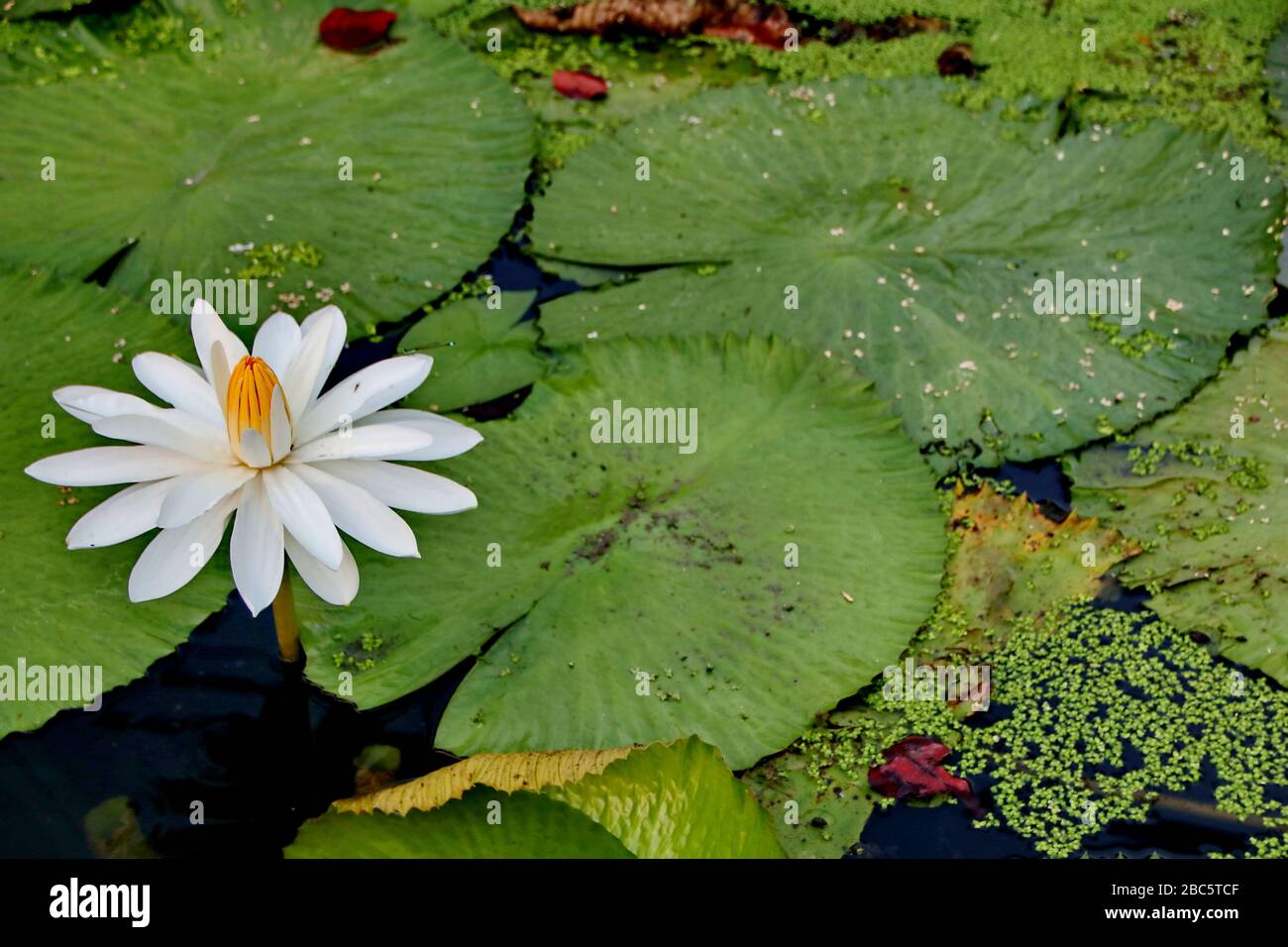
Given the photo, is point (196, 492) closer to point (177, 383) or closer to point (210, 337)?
point (177, 383)

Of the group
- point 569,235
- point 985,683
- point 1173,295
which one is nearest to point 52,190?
point 569,235

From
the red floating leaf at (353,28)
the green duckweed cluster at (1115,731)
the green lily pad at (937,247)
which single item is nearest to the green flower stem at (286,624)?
the green lily pad at (937,247)

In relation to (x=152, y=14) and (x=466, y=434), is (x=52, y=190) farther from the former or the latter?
(x=466, y=434)

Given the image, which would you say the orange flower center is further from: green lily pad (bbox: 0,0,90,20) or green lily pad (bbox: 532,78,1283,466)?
green lily pad (bbox: 0,0,90,20)

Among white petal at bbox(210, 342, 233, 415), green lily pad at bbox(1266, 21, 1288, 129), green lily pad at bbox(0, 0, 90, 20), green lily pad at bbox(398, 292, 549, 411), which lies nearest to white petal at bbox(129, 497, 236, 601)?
white petal at bbox(210, 342, 233, 415)

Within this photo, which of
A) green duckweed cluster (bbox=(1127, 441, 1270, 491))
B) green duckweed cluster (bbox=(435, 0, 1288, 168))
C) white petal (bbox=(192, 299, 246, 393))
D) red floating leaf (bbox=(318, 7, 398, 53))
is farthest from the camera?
green duckweed cluster (bbox=(435, 0, 1288, 168))
